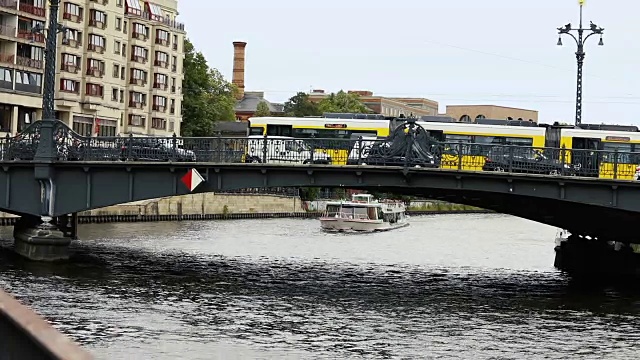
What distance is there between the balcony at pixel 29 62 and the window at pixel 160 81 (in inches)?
976

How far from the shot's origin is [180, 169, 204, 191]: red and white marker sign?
47.6 m

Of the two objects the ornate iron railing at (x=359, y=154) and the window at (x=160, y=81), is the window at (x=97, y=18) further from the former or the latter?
the ornate iron railing at (x=359, y=154)

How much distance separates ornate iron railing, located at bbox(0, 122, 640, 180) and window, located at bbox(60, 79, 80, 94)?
59.4 metres

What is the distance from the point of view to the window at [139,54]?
412 ft

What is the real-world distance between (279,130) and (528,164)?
22928 millimetres

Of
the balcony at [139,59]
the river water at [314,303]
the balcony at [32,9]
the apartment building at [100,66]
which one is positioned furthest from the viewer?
the balcony at [139,59]

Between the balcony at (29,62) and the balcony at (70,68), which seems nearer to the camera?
the balcony at (29,62)

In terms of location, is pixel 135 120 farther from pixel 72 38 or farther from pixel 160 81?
pixel 72 38

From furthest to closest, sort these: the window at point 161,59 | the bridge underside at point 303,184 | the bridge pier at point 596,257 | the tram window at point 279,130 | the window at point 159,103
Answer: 1. the window at point 159,103
2. the window at point 161,59
3. the tram window at point 279,130
4. the bridge pier at point 596,257
5. the bridge underside at point 303,184

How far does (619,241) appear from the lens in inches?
2244

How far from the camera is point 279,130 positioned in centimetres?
6550

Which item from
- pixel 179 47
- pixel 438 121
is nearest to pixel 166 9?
pixel 179 47

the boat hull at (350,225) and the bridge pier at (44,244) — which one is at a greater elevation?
the bridge pier at (44,244)

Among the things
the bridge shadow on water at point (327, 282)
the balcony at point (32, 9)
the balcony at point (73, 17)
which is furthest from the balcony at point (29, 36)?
the bridge shadow on water at point (327, 282)
